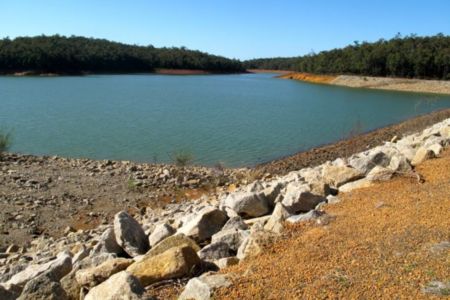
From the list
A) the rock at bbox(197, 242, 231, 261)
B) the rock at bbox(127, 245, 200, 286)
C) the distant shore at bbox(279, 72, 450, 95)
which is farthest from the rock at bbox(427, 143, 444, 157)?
the distant shore at bbox(279, 72, 450, 95)

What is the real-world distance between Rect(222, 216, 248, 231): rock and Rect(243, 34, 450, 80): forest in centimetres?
7998

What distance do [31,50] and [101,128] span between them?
8311cm

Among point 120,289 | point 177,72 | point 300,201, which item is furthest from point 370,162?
point 177,72

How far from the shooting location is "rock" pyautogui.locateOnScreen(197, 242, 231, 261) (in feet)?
18.6

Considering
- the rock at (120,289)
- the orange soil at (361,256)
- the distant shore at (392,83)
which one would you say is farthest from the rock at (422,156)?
the distant shore at (392,83)

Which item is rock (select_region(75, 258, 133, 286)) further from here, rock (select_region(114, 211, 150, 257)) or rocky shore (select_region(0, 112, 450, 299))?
rock (select_region(114, 211, 150, 257))

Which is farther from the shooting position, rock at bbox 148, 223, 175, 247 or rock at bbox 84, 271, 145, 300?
rock at bbox 148, 223, 175, 247

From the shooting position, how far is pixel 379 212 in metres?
6.38

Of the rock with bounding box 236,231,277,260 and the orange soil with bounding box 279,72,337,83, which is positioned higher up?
the rock with bounding box 236,231,277,260

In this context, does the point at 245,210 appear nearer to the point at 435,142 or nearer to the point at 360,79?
the point at 435,142

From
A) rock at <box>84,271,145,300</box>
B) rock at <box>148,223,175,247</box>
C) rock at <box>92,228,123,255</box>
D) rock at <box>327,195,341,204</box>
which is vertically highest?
rock at <box>84,271,145,300</box>

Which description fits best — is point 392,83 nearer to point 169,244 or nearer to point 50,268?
point 169,244

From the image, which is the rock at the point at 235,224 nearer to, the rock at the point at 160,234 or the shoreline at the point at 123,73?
the rock at the point at 160,234

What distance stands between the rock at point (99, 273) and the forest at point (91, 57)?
97.4 metres
